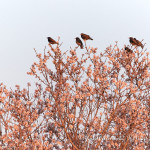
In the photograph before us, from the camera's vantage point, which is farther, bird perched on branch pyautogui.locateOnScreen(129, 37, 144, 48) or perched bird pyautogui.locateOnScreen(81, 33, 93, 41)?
perched bird pyautogui.locateOnScreen(81, 33, 93, 41)

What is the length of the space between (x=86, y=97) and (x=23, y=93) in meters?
3.69

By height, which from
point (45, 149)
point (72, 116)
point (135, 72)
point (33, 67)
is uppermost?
point (33, 67)

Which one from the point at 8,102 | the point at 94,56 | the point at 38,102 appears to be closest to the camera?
the point at 94,56

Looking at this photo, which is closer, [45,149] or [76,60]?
[45,149]

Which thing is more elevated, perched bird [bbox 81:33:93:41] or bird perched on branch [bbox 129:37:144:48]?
perched bird [bbox 81:33:93:41]

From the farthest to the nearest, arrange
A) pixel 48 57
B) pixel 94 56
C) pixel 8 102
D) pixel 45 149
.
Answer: pixel 8 102, pixel 94 56, pixel 48 57, pixel 45 149

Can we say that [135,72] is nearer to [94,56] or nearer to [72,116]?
[94,56]

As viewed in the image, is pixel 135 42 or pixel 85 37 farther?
pixel 85 37

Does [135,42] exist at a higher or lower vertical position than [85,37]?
lower

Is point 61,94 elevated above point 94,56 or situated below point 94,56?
below

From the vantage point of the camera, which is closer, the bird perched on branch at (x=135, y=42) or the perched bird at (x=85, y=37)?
the bird perched on branch at (x=135, y=42)

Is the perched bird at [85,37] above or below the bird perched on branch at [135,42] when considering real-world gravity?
above

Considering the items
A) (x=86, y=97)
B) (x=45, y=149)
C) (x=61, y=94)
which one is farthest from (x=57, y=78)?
(x=45, y=149)

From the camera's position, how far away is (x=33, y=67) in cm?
822
